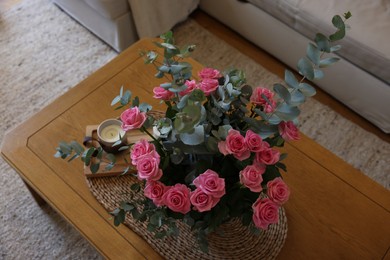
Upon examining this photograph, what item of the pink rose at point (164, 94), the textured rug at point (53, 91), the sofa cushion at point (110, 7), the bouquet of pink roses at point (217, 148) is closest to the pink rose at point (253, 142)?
the bouquet of pink roses at point (217, 148)

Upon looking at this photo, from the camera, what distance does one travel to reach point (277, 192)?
74 centimetres

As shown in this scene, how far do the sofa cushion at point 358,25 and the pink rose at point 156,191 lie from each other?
1.03 meters

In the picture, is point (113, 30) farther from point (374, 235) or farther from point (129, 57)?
point (374, 235)

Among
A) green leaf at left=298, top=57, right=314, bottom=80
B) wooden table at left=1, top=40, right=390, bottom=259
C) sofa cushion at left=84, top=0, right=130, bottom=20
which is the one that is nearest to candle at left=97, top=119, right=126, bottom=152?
wooden table at left=1, top=40, right=390, bottom=259

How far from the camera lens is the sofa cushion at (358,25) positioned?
4.58 feet

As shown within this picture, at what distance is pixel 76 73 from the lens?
1.79m

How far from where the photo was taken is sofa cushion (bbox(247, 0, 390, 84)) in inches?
54.9

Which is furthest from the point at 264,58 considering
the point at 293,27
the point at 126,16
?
the point at 126,16

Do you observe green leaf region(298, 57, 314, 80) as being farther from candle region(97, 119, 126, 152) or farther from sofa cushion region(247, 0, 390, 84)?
sofa cushion region(247, 0, 390, 84)

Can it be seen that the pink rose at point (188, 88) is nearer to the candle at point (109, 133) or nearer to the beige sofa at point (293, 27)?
the candle at point (109, 133)

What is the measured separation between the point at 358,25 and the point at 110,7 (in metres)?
0.99

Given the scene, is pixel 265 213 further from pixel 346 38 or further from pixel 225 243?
pixel 346 38

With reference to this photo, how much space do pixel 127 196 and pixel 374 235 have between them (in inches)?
26.1

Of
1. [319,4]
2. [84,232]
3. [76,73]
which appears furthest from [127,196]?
[319,4]
